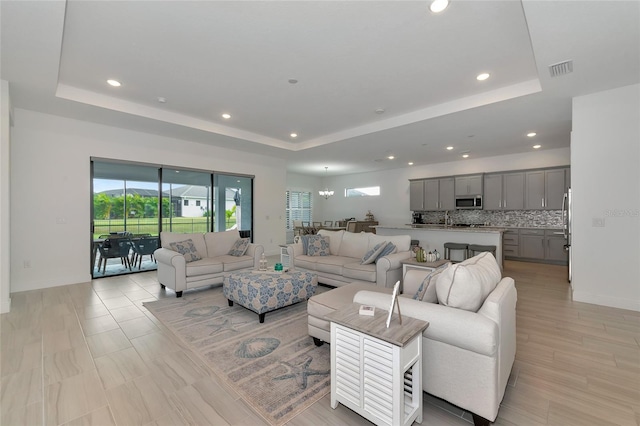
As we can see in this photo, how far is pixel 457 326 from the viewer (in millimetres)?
1664

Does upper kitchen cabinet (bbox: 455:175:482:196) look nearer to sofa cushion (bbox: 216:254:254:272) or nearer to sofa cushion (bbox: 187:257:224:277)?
sofa cushion (bbox: 216:254:254:272)

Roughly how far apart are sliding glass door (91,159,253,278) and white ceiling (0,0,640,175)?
3.53 ft

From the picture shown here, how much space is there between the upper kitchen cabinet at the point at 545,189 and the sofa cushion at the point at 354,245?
17.3 feet

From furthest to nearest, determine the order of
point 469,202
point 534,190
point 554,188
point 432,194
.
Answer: point 432,194
point 469,202
point 534,190
point 554,188

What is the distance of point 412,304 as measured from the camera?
190cm

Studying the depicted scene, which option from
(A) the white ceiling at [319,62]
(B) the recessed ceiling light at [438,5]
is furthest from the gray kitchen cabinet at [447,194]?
(B) the recessed ceiling light at [438,5]

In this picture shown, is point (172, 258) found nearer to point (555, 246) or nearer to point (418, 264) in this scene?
point (418, 264)

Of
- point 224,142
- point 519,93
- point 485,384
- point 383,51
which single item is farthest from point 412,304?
point 224,142

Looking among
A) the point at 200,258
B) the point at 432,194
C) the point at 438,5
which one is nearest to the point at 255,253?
the point at 200,258

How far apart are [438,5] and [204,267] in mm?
4441

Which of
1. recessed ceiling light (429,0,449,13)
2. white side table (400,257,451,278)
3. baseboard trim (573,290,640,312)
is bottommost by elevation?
baseboard trim (573,290,640,312)

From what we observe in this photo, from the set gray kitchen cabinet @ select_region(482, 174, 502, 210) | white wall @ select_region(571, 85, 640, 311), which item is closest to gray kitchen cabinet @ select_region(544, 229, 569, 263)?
gray kitchen cabinet @ select_region(482, 174, 502, 210)

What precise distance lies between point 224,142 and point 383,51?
178 inches

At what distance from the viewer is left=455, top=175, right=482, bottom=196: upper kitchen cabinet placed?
320 inches
